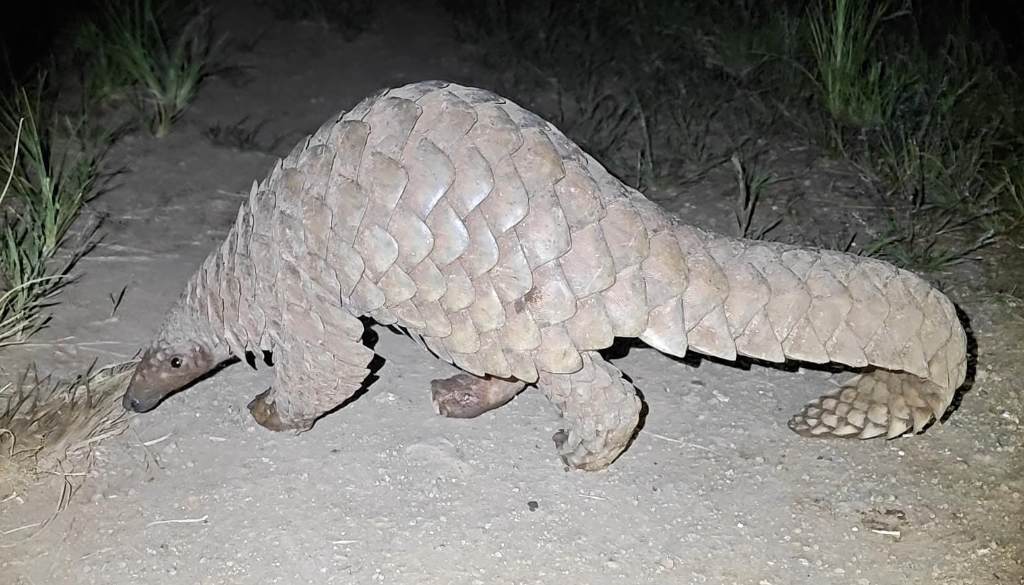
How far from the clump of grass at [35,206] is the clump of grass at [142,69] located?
1.18 ft

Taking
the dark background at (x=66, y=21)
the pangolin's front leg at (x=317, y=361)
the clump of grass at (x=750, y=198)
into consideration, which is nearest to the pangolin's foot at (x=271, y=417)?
the pangolin's front leg at (x=317, y=361)

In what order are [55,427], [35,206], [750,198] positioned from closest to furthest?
1. [55,427]
2. [35,206]
3. [750,198]

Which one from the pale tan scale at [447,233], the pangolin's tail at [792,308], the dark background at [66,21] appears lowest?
the dark background at [66,21]

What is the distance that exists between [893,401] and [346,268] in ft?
5.67

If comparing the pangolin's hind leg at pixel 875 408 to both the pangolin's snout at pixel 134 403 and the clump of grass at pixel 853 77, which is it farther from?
the clump of grass at pixel 853 77

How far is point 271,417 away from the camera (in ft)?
10.9

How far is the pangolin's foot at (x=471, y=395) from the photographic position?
3.40m

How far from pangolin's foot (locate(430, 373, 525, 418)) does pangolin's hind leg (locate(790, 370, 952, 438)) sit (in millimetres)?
977

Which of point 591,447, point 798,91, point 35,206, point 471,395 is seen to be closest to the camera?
point 591,447

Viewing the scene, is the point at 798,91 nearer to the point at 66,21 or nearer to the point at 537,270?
the point at 537,270

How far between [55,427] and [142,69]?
279cm

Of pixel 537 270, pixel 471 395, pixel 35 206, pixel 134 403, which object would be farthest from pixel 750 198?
pixel 35 206

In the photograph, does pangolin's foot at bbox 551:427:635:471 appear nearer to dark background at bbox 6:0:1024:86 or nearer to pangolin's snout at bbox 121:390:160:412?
pangolin's snout at bbox 121:390:160:412

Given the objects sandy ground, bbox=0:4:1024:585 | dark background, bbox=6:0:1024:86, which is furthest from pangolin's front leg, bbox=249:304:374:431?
dark background, bbox=6:0:1024:86
